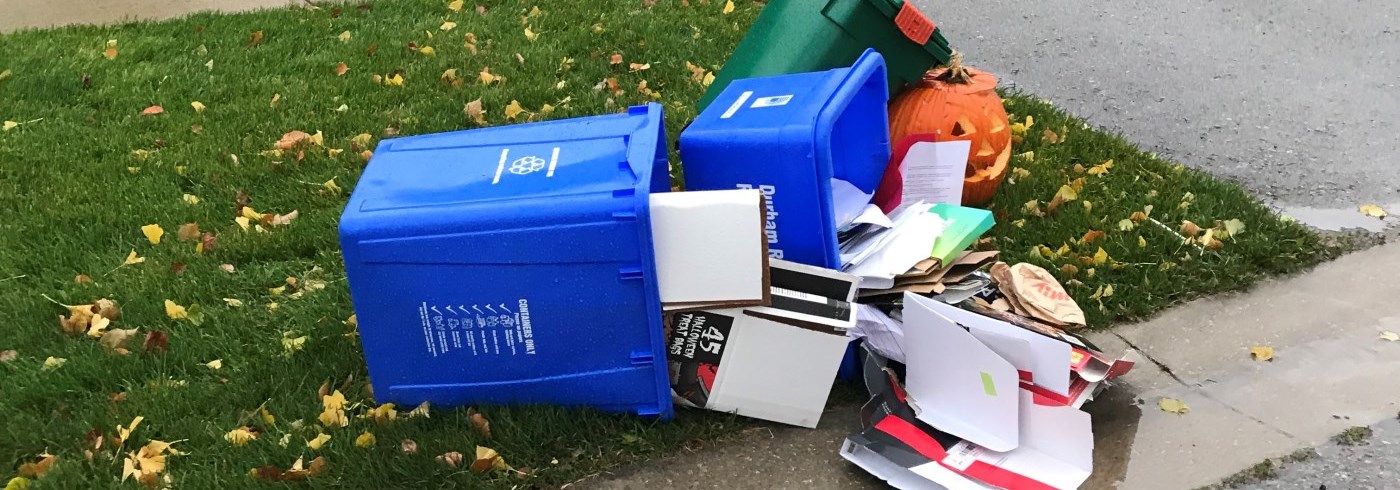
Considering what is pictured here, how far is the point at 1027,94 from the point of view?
477cm

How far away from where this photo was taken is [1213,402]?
2623mm

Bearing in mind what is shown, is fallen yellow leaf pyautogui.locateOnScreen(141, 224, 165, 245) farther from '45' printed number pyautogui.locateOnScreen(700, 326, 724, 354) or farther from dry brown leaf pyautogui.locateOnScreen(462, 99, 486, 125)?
'45' printed number pyautogui.locateOnScreen(700, 326, 724, 354)

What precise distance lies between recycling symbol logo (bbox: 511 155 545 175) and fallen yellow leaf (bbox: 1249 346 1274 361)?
6.76 ft

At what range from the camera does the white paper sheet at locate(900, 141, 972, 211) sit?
318cm

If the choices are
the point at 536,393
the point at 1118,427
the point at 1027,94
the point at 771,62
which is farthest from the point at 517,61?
the point at 1118,427

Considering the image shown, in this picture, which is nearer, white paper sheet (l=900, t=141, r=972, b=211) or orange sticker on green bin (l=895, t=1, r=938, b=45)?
white paper sheet (l=900, t=141, r=972, b=211)

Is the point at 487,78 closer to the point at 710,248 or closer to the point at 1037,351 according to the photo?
the point at 710,248

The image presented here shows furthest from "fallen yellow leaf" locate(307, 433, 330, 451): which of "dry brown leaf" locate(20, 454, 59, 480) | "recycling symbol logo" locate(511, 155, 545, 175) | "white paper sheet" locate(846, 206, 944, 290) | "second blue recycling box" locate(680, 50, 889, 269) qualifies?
"white paper sheet" locate(846, 206, 944, 290)

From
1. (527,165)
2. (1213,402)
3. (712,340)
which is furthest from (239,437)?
(1213,402)

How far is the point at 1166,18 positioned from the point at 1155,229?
2845 millimetres

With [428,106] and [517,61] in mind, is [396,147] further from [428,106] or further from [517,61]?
[517,61]

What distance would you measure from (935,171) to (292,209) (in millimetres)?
2447

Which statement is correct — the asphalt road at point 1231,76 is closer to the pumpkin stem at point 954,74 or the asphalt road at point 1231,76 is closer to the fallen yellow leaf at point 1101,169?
the fallen yellow leaf at point 1101,169

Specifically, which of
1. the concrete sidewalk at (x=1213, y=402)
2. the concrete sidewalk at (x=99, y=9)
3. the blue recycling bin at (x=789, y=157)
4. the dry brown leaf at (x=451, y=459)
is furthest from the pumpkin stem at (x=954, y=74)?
the concrete sidewalk at (x=99, y=9)
